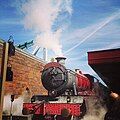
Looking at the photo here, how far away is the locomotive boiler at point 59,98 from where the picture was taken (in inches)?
373

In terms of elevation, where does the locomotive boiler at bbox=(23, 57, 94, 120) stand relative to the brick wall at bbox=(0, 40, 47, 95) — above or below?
below

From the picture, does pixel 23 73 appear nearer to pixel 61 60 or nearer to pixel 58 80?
pixel 61 60

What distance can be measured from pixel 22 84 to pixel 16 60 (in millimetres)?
1715

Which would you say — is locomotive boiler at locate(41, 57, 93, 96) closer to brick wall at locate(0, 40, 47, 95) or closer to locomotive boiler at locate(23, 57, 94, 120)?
locomotive boiler at locate(23, 57, 94, 120)

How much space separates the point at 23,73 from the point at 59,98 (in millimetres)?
5460

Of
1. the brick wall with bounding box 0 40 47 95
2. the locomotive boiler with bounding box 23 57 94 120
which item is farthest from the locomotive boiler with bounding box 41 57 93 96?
the brick wall with bounding box 0 40 47 95

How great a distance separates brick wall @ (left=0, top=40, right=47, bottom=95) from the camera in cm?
1366

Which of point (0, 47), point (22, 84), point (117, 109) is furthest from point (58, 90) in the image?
point (117, 109)

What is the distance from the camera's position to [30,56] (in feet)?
53.5

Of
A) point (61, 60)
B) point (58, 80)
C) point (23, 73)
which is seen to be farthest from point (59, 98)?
point (23, 73)

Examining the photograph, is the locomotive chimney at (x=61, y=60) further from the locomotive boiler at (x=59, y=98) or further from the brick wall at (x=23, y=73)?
the brick wall at (x=23, y=73)

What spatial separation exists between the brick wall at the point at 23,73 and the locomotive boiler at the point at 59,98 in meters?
3.39

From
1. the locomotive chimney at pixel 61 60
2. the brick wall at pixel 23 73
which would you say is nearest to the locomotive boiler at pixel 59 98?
the locomotive chimney at pixel 61 60

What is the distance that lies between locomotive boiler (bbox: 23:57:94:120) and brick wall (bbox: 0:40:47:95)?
3389 millimetres
